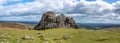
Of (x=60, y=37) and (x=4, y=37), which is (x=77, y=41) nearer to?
(x=60, y=37)

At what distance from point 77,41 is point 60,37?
15.7ft

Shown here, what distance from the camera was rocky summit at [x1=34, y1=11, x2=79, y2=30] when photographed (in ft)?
273

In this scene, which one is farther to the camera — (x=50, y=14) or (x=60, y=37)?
(x=50, y=14)

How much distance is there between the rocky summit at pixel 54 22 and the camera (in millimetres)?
83250

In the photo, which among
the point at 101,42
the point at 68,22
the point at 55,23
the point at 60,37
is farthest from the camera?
the point at 68,22

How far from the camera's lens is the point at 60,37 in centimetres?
5591

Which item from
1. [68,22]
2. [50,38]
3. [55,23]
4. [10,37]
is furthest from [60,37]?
[68,22]

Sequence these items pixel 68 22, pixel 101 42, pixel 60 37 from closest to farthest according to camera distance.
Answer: pixel 101 42, pixel 60 37, pixel 68 22

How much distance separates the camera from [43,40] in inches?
2072

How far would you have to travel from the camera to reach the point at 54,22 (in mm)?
86438

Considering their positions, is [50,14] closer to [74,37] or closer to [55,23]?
[55,23]

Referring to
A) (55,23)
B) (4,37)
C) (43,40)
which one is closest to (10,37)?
(4,37)

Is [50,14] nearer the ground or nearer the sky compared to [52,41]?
nearer the sky

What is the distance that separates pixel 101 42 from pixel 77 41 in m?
5.00
